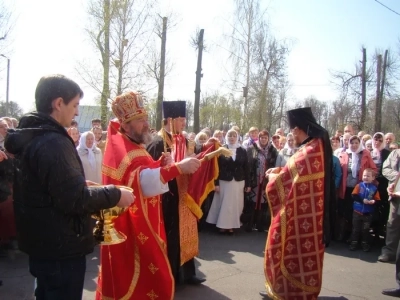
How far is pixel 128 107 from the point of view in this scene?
11.1ft

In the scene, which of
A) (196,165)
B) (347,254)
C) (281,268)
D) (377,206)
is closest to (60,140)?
(196,165)

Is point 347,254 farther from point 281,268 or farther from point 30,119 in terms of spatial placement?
point 30,119

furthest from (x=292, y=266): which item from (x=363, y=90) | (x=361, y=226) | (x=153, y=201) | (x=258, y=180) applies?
(x=363, y=90)

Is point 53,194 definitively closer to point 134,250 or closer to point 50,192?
point 50,192

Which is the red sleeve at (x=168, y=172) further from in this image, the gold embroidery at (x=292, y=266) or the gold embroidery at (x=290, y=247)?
the gold embroidery at (x=292, y=266)

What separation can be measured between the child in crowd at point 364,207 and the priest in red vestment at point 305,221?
3002mm

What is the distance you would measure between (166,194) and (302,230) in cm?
150

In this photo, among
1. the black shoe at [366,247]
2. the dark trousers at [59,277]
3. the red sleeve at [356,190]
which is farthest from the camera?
the red sleeve at [356,190]

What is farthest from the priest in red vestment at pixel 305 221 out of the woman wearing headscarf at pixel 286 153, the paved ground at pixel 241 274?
the woman wearing headscarf at pixel 286 153

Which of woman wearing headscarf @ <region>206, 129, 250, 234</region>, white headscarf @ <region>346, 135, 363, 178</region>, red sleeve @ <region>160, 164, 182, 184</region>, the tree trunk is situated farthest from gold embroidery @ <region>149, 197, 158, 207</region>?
the tree trunk

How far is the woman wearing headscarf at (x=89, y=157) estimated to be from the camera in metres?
6.73

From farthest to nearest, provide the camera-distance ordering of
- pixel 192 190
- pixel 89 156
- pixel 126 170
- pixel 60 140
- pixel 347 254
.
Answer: pixel 89 156 < pixel 347 254 < pixel 192 190 < pixel 126 170 < pixel 60 140

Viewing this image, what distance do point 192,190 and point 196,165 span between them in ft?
3.71

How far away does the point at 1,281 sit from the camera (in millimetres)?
4617
